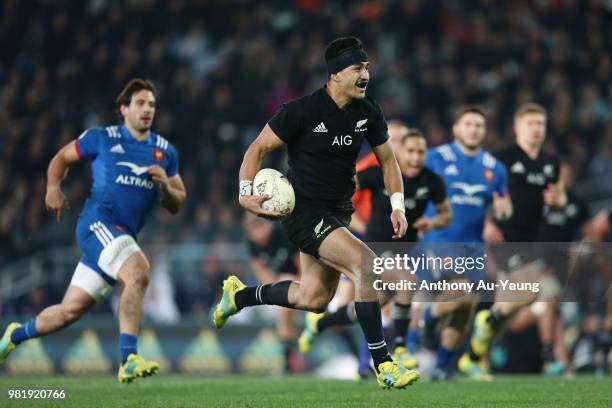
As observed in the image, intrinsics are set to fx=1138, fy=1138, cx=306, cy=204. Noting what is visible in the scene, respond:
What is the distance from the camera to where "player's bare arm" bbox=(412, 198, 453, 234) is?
10.8 m

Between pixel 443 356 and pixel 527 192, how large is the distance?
6.76 ft

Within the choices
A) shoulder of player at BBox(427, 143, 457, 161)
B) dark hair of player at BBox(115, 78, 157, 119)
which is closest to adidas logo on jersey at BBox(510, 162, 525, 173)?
shoulder of player at BBox(427, 143, 457, 161)

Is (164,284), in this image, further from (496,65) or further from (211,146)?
(496,65)

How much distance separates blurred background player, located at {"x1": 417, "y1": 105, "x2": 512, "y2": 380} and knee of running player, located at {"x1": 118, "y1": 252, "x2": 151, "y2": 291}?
137 inches

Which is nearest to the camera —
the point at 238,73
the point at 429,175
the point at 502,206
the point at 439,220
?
the point at 439,220

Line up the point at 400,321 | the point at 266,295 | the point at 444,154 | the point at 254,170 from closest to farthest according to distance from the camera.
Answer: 1. the point at 254,170
2. the point at 266,295
3. the point at 400,321
4. the point at 444,154

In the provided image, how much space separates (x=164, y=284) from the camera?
16.6 metres

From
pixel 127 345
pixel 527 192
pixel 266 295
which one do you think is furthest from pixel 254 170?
pixel 527 192

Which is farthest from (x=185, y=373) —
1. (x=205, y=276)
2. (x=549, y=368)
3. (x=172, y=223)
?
(x=549, y=368)

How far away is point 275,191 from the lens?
7.92 m

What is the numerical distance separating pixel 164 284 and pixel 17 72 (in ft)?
22.9

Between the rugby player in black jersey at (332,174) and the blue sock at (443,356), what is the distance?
3.42 metres

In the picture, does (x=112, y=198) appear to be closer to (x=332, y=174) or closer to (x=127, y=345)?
(x=127, y=345)

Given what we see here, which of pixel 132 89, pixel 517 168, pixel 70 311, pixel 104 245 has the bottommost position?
pixel 70 311
